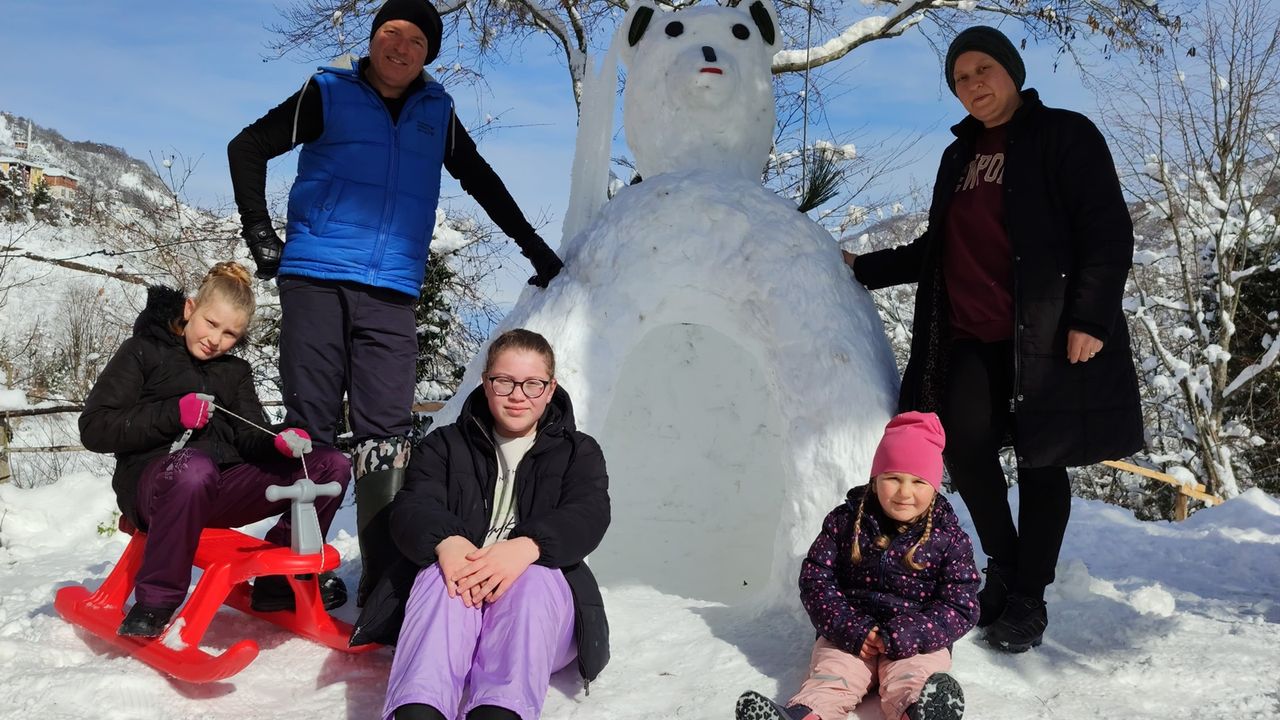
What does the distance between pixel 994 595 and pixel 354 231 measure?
1943 millimetres

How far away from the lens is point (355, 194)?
7.89 ft

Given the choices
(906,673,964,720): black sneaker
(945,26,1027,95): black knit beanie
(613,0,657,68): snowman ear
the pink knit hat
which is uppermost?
(613,0,657,68): snowman ear

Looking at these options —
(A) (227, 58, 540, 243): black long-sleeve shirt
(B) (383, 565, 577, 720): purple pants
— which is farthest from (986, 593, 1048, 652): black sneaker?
(A) (227, 58, 540, 243): black long-sleeve shirt

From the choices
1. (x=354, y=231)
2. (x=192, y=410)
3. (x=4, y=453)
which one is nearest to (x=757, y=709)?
(x=192, y=410)

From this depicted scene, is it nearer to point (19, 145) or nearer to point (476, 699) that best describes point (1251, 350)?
point (476, 699)

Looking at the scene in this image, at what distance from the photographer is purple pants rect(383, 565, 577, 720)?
5.34 ft

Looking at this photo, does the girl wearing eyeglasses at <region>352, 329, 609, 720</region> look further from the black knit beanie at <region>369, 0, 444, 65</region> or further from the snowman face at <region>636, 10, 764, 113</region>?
the snowman face at <region>636, 10, 764, 113</region>

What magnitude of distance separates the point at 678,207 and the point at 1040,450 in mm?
1208

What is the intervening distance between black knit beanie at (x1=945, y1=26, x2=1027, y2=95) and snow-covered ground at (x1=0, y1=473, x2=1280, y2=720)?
1429 millimetres

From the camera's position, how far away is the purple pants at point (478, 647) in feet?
5.34

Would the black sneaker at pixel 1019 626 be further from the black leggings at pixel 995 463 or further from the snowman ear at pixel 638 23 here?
the snowman ear at pixel 638 23

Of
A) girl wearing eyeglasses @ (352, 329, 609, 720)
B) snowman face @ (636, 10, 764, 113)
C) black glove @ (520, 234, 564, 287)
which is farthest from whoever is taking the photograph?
snowman face @ (636, 10, 764, 113)

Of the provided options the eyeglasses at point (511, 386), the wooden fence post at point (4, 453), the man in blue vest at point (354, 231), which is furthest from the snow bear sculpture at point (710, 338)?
the wooden fence post at point (4, 453)

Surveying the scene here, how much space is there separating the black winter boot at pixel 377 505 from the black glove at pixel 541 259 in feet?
2.50
